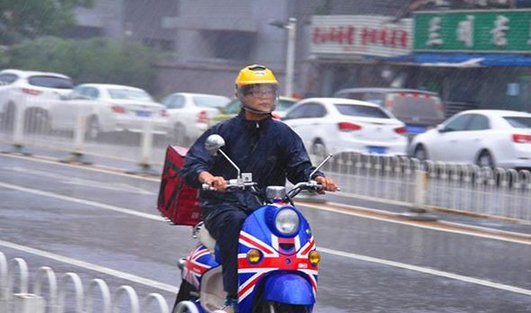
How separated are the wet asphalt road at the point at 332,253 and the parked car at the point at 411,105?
1354 centimetres

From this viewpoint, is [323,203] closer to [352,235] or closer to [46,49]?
[352,235]

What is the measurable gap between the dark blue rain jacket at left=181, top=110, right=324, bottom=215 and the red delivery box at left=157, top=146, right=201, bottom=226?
0.33 metres

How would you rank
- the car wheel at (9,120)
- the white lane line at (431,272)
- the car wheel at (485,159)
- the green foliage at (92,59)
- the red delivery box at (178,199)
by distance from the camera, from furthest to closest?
the green foliage at (92,59), the car wheel at (9,120), the car wheel at (485,159), the white lane line at (431,272), the red delivery box at (178,199)

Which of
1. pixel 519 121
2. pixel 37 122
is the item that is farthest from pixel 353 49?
pixel 37 122

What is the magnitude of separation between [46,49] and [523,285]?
35600mm

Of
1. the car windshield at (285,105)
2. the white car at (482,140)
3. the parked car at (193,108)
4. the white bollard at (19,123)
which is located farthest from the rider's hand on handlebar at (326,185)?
the car windshield at (285,105)

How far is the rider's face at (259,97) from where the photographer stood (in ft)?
21.5

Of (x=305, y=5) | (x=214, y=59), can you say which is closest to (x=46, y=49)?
(x=214, y=59)

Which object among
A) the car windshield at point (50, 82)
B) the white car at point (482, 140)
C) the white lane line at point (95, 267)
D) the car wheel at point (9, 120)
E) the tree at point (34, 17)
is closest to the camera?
the white lane line at point (95, 267)

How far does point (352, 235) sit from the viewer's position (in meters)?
13.6

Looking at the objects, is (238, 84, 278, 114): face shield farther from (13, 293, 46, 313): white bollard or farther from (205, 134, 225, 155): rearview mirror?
(13, 293, 46, 313): white bollard

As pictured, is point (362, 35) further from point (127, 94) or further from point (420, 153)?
point (420, 153)

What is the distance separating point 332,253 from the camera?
477 inches

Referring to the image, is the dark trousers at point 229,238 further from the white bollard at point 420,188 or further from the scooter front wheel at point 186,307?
the white bollard at point 420,188
